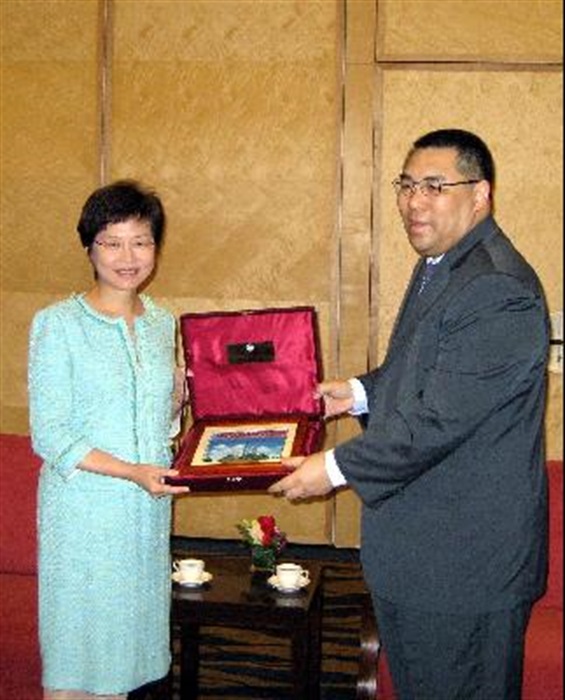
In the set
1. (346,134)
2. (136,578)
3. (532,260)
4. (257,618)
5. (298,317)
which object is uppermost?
(346,134)

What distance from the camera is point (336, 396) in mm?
3137

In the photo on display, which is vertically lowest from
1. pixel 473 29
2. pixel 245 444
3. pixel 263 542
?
pixel 263 542

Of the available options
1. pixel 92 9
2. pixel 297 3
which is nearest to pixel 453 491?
pixel 297 3

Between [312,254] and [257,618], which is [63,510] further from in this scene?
[312,254]

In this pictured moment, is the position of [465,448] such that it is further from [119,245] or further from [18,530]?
[18,530]

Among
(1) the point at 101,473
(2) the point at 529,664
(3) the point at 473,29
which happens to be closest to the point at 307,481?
(1) the point at 101,473

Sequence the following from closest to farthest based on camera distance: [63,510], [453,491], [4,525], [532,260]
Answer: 1. [453,491]
2. [63,510]
3. [4,525]
4. [532,260]

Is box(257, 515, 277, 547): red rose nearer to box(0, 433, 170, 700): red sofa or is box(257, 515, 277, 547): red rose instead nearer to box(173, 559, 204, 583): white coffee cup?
box(173, 559, 204, 583): white coffee cup

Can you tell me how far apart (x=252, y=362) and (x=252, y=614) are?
0.77 m

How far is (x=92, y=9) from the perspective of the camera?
5371 mm

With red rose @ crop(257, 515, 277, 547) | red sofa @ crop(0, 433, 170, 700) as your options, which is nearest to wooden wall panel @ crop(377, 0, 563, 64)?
red rose @ crop(257, 515, 277, 547)

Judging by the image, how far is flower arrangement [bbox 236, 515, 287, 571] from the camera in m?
3.40

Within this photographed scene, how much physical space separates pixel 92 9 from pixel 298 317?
3.01 metres

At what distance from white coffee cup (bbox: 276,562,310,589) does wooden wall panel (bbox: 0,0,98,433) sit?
8.92ft
